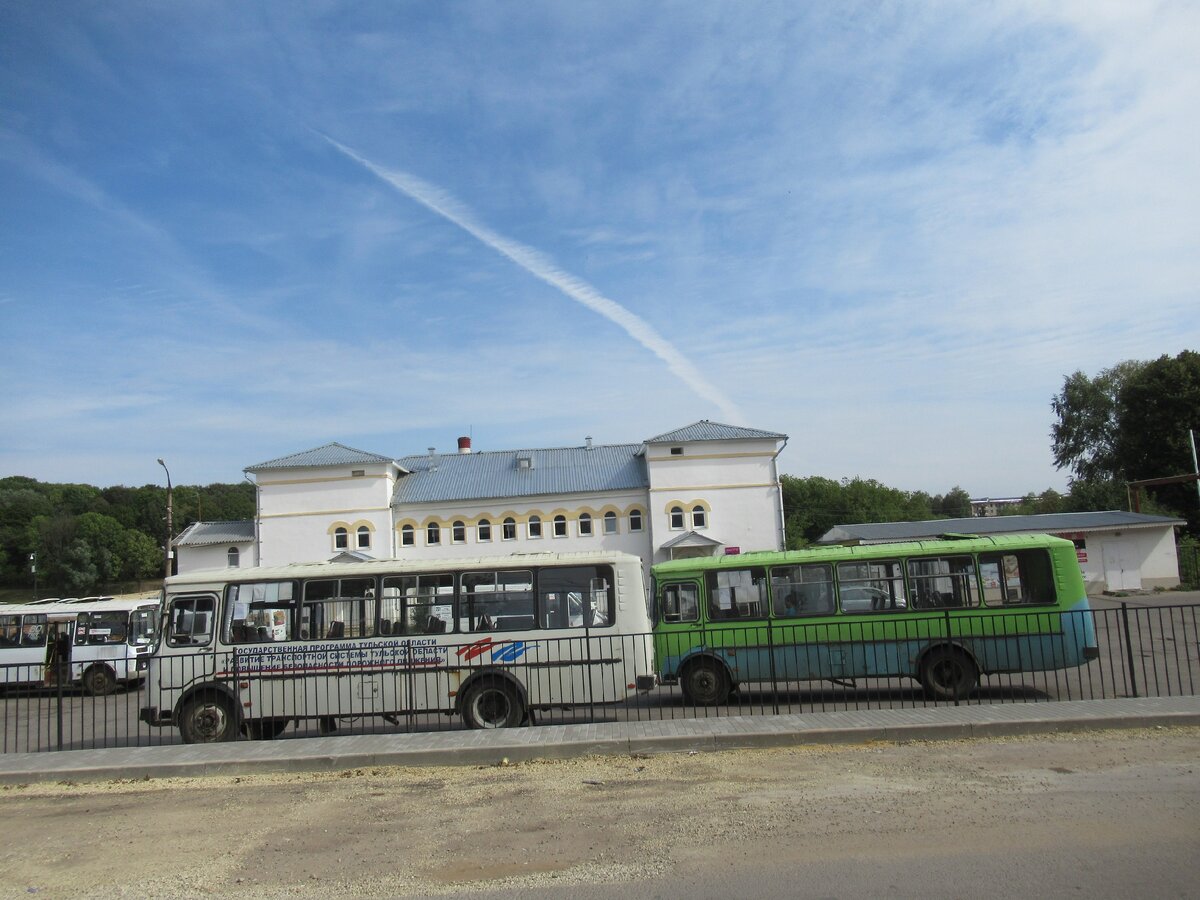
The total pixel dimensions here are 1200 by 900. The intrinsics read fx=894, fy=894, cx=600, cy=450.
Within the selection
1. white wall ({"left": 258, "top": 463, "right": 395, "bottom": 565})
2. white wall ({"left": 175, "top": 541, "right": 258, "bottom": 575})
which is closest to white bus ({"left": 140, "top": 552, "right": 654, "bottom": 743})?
white wall ({"left": 258, "top": 463, "right": 395, "bottom": 565})

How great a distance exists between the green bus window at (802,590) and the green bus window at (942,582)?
142 centimetres

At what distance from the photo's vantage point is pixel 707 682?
1522cm

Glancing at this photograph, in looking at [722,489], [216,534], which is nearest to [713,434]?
[722,489]

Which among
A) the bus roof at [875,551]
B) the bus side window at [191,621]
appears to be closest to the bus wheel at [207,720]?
the bus side window at [191,621]

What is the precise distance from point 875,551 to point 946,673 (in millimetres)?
2285

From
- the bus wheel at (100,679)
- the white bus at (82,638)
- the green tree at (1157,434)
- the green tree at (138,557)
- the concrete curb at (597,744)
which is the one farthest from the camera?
the green tree at (138,557)

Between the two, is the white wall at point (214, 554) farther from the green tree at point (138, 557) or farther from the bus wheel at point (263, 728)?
the green tree at point (138, 557)

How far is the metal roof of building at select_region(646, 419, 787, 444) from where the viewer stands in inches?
1913

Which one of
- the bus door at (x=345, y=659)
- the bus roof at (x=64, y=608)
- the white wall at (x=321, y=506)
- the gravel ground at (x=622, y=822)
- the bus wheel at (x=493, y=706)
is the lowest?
the gravel ground at (x=622, y=822)

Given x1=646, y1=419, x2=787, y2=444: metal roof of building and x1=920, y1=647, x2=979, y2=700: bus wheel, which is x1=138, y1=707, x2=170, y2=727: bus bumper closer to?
x1=920, y1=647, x2=979, y2=700: bus wheel

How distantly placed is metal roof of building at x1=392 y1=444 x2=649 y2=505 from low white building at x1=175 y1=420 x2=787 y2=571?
14 centimetres

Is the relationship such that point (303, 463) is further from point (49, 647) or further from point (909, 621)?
point (909, 621)

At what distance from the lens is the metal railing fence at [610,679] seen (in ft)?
42.9

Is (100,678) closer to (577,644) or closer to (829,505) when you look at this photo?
(577,644)
